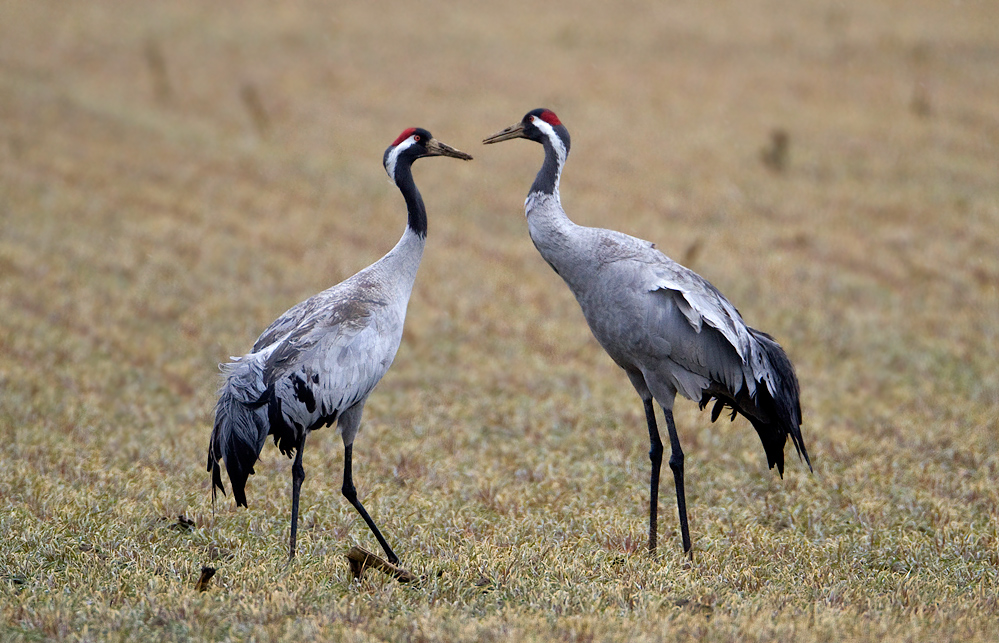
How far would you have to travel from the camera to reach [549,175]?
18.0 feet

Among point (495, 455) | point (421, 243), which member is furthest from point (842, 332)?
point (421, 243)

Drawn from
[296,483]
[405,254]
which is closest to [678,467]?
[405,254]

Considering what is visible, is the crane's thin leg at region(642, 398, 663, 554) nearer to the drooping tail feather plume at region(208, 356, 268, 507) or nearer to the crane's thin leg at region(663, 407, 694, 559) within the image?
the crane's thin leg at region(663, 407, 694, 559)

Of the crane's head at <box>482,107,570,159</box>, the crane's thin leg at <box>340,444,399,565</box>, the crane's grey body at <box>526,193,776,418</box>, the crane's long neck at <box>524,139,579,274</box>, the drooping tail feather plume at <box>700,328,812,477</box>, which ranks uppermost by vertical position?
the crane's head at <box>482,107,570,159</box>

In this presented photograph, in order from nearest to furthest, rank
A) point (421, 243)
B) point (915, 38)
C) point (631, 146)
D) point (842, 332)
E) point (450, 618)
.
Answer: point (450, 618) < point (421, 243) < point (842, 332) < point (631, 146) < point (915, 38)

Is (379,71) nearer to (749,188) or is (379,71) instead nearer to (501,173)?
(501,173)

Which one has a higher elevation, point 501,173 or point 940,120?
point 940,120

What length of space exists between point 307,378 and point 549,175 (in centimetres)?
183

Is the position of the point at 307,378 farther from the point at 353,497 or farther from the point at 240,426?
the point at 353,497

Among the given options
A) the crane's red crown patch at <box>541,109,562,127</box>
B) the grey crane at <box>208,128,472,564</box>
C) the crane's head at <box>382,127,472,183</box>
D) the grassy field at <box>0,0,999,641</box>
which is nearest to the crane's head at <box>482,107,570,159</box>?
the crane's red crown patch at <box>541,109,562,127</box>

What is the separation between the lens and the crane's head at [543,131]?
557 cm

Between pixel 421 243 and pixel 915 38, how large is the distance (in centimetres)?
2091

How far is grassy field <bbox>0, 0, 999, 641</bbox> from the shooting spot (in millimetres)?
4348

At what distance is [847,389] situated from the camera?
8938 mm
